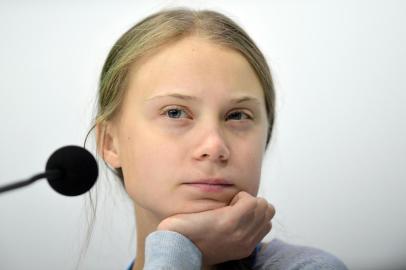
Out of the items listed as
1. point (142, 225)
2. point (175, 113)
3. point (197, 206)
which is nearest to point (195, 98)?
point (175, 113)

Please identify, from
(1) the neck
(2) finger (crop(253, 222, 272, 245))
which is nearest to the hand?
(2) finger (crop(253, 222, 272, 245))

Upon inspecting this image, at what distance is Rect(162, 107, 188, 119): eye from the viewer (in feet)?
2.92

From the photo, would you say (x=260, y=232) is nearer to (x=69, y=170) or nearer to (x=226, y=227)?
(x=226, y=227)

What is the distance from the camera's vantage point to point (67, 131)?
55.7 inches

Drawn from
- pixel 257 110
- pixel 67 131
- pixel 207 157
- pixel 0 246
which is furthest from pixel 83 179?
pixel 0 246

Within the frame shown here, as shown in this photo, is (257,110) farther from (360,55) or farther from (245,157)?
(360,55)

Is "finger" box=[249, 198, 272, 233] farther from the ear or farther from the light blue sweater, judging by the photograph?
the ear

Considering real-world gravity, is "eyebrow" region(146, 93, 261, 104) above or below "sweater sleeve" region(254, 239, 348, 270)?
above

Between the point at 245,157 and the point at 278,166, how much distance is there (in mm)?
552

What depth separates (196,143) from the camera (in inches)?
33.9

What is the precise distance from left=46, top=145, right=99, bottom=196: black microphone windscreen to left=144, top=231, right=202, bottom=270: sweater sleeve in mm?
139

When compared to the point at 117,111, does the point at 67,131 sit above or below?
below

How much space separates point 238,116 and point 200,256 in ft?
0.81

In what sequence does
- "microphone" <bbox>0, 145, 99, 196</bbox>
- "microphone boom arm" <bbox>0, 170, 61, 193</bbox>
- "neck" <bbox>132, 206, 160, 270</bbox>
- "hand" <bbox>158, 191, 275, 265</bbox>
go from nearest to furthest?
"microphone boom arm" <bbox>0, 170, 61, 193</bbox> → "microphone" <bbox>0, 145, 99, 196</bbox> → "hand" <bbox>158, 191, 275, 265</bbox> → "neck" <bbox>132, 206, 160, 270</bbox>
